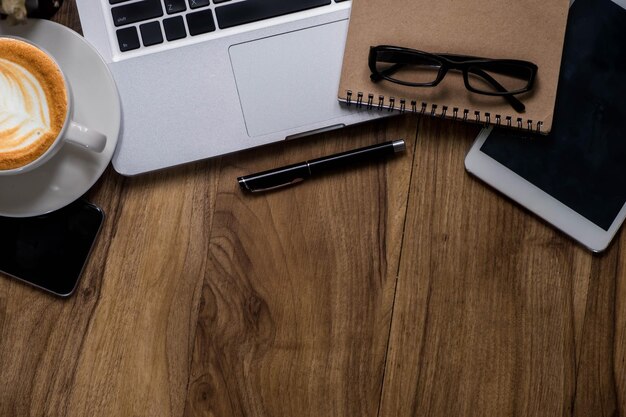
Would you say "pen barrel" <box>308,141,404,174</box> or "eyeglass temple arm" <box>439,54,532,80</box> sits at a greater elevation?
"eyeglass temple arm" <box>439,54,532,80</box>

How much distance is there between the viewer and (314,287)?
25.3 inches

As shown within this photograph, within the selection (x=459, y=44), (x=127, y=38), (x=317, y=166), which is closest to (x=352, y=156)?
(x=317, y=166)

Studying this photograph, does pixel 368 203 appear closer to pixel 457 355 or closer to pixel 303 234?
pixel 303 234

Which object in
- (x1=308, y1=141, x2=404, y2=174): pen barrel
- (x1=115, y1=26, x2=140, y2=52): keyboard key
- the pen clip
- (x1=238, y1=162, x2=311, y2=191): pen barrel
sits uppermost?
(x1=115, y1=26, x2=140, y2=52): keyboard key

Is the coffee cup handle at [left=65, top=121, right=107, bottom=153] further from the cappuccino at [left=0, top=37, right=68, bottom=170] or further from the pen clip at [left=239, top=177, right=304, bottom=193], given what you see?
the pen clip at [left=239, top=177, right=304, bottom=193]

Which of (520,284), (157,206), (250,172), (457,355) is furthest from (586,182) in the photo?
(157,206)

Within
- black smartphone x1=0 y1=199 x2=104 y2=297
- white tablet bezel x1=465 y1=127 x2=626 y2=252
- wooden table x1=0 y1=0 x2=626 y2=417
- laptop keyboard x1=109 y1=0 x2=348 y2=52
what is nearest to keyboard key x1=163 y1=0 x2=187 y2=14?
laptop keyboard x1=109 y1=0 x2=348 y2=52

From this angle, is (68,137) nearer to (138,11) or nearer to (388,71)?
(138,11)

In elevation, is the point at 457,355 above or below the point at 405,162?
below

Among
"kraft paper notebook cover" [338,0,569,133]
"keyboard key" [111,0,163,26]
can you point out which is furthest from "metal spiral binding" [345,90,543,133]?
"keyboard key" [111,0,163,26]

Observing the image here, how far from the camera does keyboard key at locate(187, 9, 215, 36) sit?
589 millimetres

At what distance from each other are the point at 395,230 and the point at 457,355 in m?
0.15

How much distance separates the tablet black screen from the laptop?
0.68 ft

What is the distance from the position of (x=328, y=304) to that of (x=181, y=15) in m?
0.34
